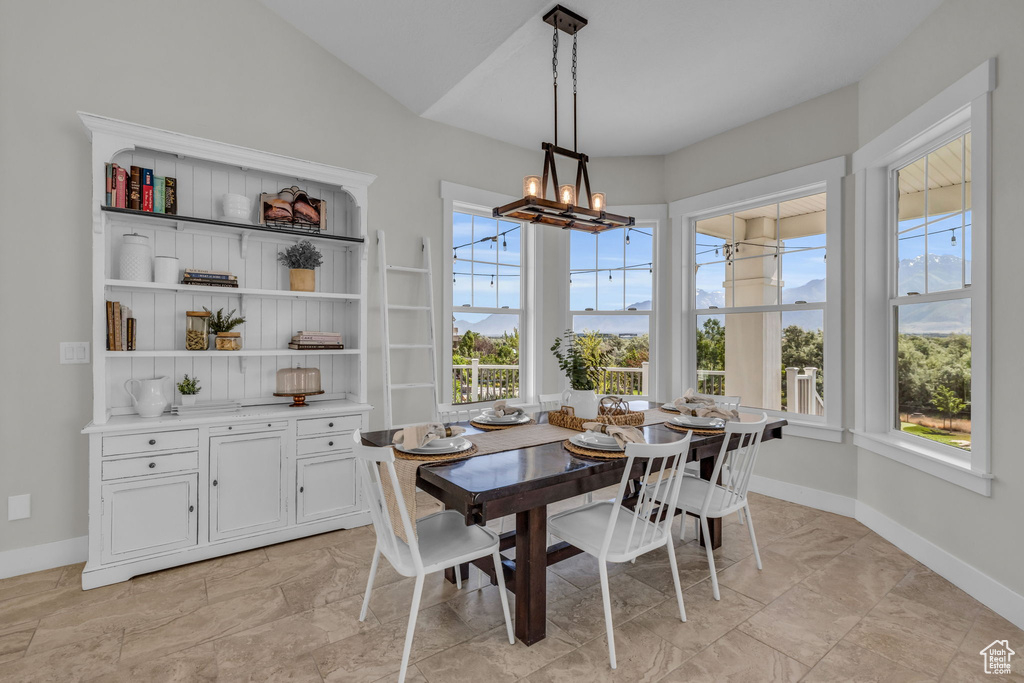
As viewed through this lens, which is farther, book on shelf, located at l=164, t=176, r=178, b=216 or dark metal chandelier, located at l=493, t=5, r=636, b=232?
book on shelf, located at l=164, t=176, r=178, b=216

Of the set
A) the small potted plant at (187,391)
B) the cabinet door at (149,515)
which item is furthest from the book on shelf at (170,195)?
the cabinet door at (149,515)

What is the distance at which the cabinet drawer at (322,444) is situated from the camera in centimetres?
319

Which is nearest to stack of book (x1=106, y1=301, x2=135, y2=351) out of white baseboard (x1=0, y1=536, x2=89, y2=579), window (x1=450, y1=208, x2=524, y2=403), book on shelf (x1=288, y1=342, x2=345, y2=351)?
book on shelf (x1=288, y1=342, x2=345, y2=351)

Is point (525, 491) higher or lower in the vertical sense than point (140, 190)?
lower

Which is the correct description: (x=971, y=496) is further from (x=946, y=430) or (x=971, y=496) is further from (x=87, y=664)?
(x=87, y=664)

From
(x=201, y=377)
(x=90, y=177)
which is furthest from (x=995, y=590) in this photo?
(x=90, y=177)

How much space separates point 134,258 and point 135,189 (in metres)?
0.38

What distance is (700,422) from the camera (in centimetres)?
282

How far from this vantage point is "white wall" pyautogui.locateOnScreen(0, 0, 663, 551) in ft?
8.95

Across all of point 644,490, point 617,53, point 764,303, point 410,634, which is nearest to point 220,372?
point 410,634

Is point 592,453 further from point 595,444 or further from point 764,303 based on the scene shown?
point 764,303

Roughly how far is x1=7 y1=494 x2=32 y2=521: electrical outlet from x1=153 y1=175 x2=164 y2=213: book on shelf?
5.66 ft

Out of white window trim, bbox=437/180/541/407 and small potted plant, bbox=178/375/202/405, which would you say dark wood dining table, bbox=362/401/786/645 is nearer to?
small potted plant, bbox=178/375/202/405

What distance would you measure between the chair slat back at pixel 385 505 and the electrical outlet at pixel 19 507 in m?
2.12
